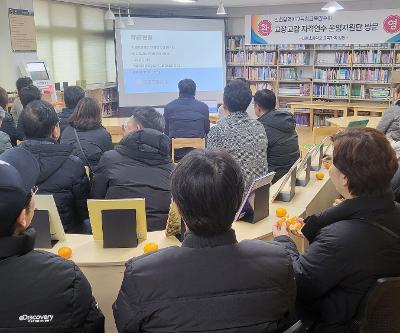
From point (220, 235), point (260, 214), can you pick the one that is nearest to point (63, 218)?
point (260, 214)

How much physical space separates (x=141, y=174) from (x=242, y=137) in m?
0.81

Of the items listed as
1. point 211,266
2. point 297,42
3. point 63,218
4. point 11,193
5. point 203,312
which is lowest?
point 63,218

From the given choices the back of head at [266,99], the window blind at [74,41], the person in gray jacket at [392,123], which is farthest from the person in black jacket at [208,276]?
the window blind at [74,41]

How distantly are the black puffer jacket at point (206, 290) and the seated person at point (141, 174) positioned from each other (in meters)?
1.24

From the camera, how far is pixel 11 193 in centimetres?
112

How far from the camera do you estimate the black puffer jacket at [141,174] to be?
2459 millimetres

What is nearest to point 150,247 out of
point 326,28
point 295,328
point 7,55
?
point 295,328

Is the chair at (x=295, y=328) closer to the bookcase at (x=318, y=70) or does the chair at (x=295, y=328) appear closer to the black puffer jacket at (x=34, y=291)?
the black puffer jacket at (x=34, y=291)

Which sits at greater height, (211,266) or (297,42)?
(297,42)

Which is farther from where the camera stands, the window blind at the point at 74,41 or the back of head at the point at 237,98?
the window blind at the point at 74,41

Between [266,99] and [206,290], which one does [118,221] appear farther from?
[266,99]

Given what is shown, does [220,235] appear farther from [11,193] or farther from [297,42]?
[297,42]

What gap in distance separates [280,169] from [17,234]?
9.10ft

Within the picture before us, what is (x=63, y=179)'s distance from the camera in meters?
2.49
